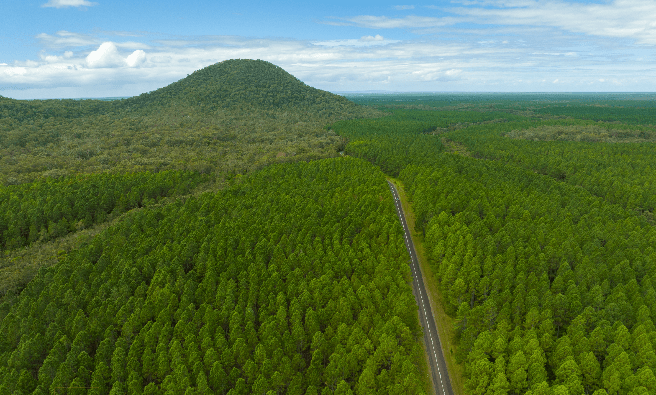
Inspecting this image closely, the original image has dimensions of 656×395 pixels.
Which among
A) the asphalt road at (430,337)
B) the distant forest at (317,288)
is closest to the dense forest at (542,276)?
the distant forest at (317,288)

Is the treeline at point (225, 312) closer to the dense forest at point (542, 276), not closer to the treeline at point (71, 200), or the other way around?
the dense forest at point (542, 276)

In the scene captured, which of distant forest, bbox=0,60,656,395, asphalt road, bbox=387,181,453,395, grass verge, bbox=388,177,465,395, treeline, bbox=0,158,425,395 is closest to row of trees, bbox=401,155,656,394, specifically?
distant forest, bbox=0,60,656,395

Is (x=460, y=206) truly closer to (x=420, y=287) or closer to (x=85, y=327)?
(x=420, y=287)

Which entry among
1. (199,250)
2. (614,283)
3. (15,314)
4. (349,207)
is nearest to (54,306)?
(15,314)

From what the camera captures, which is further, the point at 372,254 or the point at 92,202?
the point at 92,202

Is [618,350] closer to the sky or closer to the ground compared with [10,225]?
closer to the ground

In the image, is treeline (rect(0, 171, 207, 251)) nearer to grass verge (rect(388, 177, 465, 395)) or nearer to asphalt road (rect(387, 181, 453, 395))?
grass verge (rect(388, 177, 465, 395))
